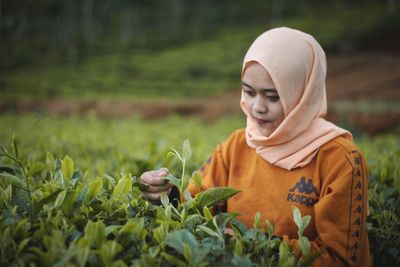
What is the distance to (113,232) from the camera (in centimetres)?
102

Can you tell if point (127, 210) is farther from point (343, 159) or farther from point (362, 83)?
point (362, 83)

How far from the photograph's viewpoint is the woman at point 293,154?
4.24ft

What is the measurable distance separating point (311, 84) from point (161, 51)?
27.1 metres

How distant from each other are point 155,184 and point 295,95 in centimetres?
64

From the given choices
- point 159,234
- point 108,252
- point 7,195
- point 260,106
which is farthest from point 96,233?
point 260,106

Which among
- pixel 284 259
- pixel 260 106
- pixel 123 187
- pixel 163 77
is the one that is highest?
pixel 260 106

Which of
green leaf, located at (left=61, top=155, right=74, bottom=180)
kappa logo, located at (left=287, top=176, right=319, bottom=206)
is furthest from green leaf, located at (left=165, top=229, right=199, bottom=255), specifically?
kappa logo, located at (left=287, top=176, right=319, bottom=206)

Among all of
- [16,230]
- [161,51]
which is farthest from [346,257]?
[161,51]

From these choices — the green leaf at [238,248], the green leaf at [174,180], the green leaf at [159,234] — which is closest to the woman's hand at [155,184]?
the green leaf at [174,180]

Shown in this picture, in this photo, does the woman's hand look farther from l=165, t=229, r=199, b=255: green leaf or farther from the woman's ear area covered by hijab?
the woman's ear area covered by hijab

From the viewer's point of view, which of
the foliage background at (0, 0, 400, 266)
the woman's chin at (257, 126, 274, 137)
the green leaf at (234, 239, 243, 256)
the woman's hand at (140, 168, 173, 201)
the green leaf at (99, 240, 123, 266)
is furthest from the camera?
the foliage background at (0, 0, 400, 266)

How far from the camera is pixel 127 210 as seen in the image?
1.16 meters

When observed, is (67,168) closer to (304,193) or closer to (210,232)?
(210,232)

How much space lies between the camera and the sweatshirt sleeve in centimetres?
124
